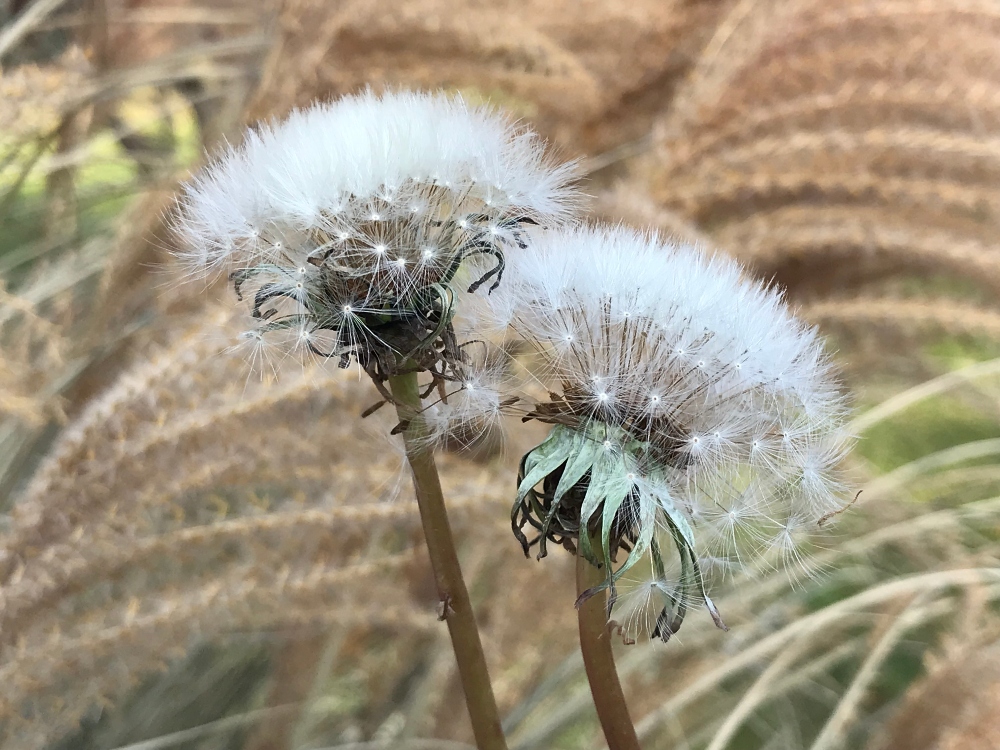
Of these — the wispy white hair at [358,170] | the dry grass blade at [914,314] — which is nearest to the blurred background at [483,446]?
the dry grass blade at [914,314]

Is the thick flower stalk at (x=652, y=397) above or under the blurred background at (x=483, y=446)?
under

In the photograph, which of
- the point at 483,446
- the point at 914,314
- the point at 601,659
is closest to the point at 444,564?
the point at 601,659

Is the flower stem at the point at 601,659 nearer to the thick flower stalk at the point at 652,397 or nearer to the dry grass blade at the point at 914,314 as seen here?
the thick flower stalk at the point at 652,397

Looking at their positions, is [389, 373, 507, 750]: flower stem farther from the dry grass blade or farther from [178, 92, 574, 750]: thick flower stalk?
the dry grass blade

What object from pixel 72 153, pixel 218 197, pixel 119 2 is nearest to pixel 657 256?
pixel 218 197

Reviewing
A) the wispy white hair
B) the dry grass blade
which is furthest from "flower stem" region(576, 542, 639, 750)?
the dry grass blade

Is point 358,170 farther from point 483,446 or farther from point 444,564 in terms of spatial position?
point 483,446
